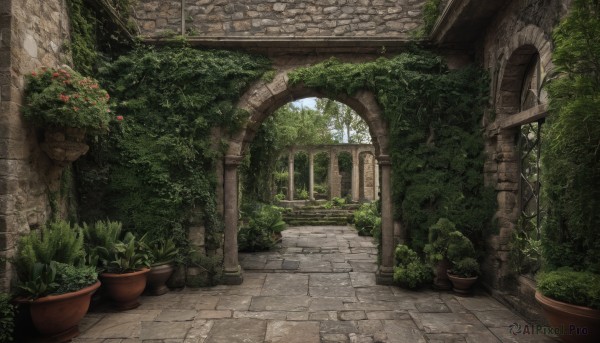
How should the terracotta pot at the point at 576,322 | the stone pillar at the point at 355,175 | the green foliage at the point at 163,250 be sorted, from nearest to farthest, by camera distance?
1. the terracotta pot at the point at 576,322
2. the green foliage at the point at 163,250
3. the stone pillar at the point at 355,175

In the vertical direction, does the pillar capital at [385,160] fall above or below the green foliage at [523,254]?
above

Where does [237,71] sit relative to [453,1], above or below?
below

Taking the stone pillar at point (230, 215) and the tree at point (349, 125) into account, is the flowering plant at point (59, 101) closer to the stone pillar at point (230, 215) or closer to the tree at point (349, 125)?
the stone pillar at point (230, 215)

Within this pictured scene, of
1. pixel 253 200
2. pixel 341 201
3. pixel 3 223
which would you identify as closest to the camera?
pixel 3 223

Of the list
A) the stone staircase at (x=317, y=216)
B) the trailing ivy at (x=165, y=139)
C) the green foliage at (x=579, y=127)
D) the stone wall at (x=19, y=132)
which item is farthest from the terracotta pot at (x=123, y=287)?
the stone staircase at (x=317, y=216)

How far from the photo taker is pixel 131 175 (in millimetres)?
5391

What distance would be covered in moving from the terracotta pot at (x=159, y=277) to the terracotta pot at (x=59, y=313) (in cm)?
130

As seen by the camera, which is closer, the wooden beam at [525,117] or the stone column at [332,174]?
the wooden beam at [525,117]

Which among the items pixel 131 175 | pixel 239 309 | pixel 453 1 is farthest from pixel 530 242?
pixel 131 175

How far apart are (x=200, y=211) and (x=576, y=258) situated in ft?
15.7

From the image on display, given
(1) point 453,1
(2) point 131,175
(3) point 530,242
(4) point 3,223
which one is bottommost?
(3) point 530,242

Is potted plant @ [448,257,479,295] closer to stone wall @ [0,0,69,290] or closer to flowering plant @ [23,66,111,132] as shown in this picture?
flowering plant @ [23,66,111,132]

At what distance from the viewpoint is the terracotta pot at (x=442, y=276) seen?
527 centimetres

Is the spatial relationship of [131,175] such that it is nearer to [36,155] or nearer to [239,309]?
[36,155]
